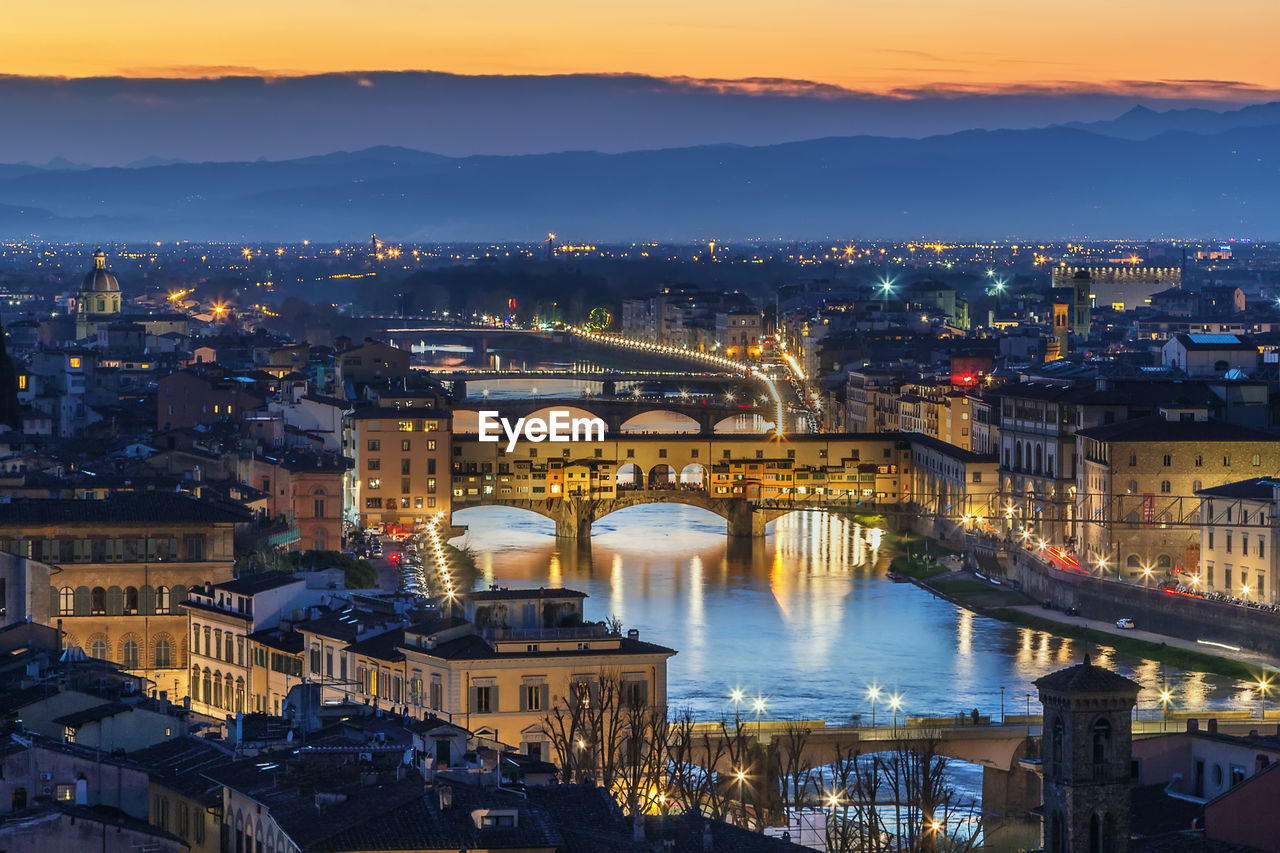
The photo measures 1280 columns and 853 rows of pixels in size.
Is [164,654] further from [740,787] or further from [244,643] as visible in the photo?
[740,787]

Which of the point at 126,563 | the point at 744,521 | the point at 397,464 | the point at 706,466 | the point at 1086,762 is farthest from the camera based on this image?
the point at 706,466

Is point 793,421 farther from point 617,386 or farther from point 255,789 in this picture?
point 255,789

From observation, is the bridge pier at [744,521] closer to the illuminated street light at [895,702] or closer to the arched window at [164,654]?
the illuminated street light at [895,702]

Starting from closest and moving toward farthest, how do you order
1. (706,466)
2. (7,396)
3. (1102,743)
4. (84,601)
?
(1102,743) → (84,601) → (7,396) → (706,466)

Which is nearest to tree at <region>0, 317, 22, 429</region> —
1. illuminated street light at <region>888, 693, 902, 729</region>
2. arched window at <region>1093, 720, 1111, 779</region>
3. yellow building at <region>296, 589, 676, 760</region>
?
illuminated street light at <region>888, 693, 902, 729</region>

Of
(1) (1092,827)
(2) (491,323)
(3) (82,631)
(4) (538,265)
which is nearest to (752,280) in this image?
(4) (538,265)

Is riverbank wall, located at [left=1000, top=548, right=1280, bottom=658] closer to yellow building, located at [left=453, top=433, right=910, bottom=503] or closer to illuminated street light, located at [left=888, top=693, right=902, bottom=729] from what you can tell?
illuminated street light, located at [left=888, top=693, right=902, bottom=729]

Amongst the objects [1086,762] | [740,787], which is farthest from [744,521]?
[1086,762]
